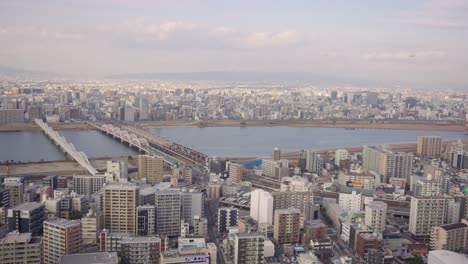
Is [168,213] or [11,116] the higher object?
[11,116]

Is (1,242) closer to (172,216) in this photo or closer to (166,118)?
(172,216)

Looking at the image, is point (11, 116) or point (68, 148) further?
point (11, 116)

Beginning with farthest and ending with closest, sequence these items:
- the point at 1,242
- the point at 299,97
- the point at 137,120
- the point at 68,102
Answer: the point at 299,97
the point at 137,120
the point at 68,102
the point at 1,242

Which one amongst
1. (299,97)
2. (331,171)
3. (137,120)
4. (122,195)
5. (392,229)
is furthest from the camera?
(299,97)

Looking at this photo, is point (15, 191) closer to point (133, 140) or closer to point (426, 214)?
point (426, 214)

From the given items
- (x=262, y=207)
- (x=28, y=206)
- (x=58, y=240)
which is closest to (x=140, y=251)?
(x=58, y=240)

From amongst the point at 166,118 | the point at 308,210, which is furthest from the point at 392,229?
the point at 166,118

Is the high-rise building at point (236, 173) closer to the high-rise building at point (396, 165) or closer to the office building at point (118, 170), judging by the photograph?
the office building at point (118, 170)
